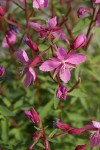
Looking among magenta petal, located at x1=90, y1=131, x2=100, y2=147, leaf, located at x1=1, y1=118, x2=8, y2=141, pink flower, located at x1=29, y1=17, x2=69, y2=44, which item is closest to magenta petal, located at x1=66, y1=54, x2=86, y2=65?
pink flower, located at x1=29, y1=17, x2=69, y2=44

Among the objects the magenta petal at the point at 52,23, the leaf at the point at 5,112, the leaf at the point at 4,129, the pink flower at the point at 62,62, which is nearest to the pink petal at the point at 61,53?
the pink flower at the point at 62,62

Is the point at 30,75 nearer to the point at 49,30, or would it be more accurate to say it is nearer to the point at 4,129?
the point at 49,30

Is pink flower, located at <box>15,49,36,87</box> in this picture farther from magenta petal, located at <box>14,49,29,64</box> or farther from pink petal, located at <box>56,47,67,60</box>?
pink petal, located at <box>56,47,67,60</box>

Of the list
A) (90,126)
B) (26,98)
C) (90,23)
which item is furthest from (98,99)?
(90,126)

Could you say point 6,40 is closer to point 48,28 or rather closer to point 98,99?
point 48,28

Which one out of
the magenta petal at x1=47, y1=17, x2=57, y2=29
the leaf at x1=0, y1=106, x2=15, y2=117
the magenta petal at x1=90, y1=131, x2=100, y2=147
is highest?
the magenta petal at x1=47, y1=17, x2=57, y2=29

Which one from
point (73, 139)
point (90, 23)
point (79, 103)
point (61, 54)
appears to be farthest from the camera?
point (79, 103)

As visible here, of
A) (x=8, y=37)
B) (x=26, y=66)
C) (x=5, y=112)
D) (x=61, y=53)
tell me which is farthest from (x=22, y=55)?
(x=8, y=37)

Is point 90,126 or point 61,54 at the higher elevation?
point 61,54
